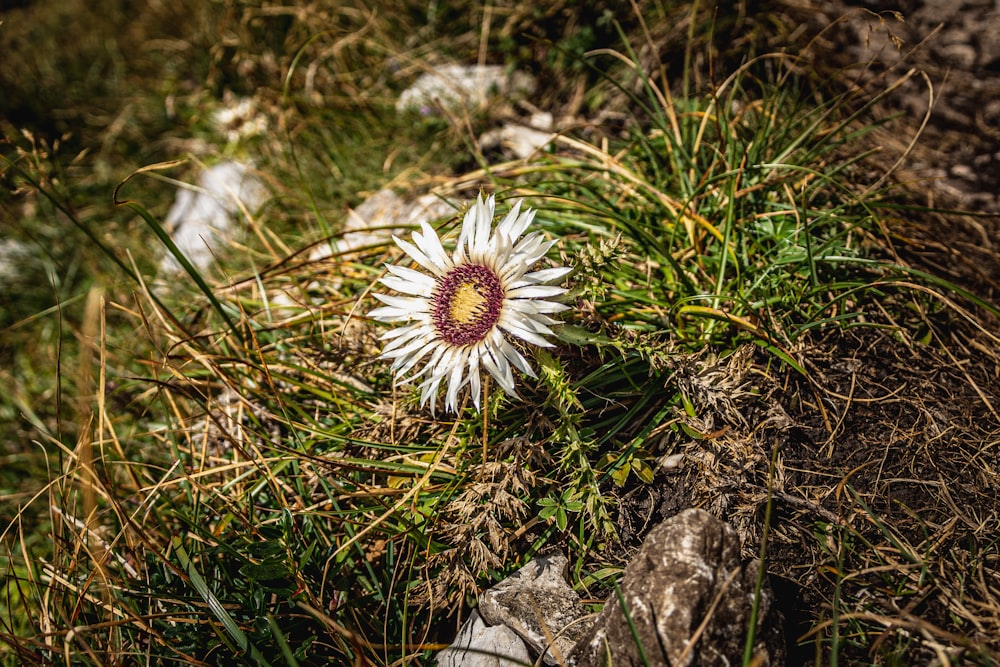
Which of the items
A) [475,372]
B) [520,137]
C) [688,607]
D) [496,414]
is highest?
[475,372]

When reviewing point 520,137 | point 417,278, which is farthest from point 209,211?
point 417,278

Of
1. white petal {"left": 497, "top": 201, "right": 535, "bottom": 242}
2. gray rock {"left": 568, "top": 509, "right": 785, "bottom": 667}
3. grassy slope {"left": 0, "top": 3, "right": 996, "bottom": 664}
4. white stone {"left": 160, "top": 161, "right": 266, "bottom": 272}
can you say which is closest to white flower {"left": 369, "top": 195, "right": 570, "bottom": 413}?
white petal {"left": 497, "top": 201, "right": 535, "bottom": 242}

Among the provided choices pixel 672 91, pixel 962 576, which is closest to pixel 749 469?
pixel 962 576

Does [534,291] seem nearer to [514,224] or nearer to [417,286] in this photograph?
[514,224]

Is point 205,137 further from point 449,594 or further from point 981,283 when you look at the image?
point 981,283

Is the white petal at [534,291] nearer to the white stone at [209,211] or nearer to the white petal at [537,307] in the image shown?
the white petal at [537,307]

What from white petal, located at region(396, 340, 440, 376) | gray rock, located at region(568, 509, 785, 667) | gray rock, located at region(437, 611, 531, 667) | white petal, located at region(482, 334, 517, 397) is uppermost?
white petal, located at region(482, 334, 517, 397)

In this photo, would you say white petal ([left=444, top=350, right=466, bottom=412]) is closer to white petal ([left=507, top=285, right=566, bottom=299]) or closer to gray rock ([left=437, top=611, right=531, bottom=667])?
white petal ([left=507, top=285, right=566, bottom=299])
